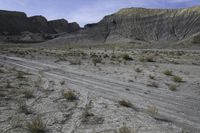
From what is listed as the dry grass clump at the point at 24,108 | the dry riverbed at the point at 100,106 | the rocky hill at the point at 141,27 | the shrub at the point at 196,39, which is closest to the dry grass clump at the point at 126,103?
the dry riverbed at the point at 100,106

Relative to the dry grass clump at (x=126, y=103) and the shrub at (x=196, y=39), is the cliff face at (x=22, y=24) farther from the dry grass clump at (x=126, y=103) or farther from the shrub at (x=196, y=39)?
the dry grass clump at (x=126, y=103)

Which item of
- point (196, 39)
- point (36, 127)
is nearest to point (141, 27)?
point (196, 39)

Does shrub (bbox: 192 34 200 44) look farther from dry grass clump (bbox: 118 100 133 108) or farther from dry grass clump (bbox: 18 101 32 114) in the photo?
dry grass clump (bbox: 18 101 32 114)

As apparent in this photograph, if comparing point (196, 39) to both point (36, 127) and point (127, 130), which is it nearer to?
point (127, 130)

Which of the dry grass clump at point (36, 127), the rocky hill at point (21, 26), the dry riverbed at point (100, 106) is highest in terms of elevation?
the dry grass clump at point (36, 127)

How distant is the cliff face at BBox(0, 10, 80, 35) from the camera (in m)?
165

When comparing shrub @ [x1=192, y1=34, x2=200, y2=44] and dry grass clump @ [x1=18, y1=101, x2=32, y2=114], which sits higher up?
dry grass clump @ [x1=18, y1=101, x2=32, y2=114]

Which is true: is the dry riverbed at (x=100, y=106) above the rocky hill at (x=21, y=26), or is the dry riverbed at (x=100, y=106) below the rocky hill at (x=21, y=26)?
above

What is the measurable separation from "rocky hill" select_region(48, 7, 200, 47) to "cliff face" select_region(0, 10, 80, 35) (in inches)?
1389

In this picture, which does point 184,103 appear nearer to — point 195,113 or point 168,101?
point 168,101

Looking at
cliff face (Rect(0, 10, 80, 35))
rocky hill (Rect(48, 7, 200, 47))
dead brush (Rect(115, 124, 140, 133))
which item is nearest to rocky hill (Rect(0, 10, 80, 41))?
cliff face (Rect(0, 10, 80, 35))

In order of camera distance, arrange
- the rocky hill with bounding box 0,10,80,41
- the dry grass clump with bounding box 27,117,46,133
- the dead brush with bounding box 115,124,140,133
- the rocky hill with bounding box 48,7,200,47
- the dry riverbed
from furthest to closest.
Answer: the rocky hill with bounding box 0,10,80,41 → the rocky hill with bounding box 48,7,200,47 → the dry riverbed → the dry grass clump with bounding box 27,117,46,133 → the dead brush with bounding box 115,124,140,133

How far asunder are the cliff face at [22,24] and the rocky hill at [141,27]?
116 ft

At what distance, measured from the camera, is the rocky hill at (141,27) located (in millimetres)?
127250
